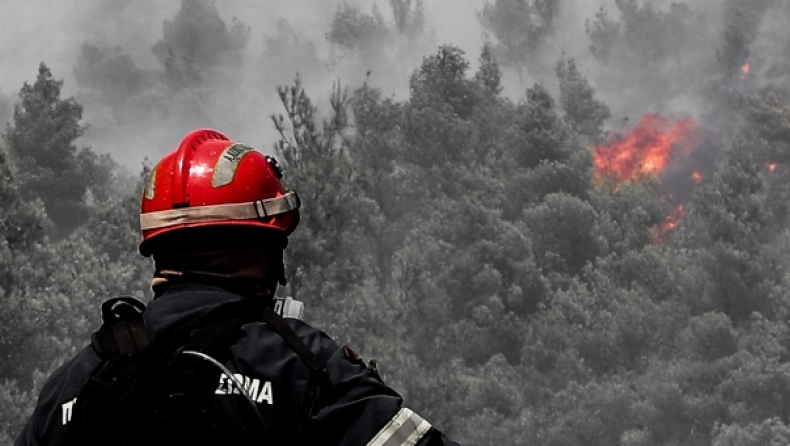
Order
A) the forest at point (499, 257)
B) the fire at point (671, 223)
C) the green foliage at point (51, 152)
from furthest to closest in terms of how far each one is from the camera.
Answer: the fire at point (671, 223)
the green foliage at point (51, 152)
the forest at point (499, 257)

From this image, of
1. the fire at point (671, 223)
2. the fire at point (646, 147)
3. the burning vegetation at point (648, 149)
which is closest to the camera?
the fire at point (671, 223)

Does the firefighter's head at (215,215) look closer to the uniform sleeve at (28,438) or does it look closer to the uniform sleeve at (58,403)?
the uniform sleeve at (58,403)

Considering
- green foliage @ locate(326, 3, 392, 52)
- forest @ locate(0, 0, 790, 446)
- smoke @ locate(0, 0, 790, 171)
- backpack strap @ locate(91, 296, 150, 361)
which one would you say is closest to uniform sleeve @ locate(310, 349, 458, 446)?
backpack strap @ locate(91, 296, 150, 361)

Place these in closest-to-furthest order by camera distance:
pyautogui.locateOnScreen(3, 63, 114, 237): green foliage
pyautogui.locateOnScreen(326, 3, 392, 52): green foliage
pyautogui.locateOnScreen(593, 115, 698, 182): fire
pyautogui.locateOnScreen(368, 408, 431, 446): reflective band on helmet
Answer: pyautogui.locateOnScreen(368, 408, 431, 446): reflective band on helmet, pyautogui.locateOnScreen(3, 63, 114, 237): green foliage, pyautogui.locateOnScreen(593, 115, 698, 182): fire, pyautogui.locateOnScreen(326, 3, 392, 52): green foliage

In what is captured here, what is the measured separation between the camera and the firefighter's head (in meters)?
2.76

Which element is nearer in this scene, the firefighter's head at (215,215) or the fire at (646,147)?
the firefighter's head at (215,215)

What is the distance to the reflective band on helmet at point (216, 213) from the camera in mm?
2764

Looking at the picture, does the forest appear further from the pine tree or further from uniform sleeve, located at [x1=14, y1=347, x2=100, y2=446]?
uniform sleeve, located at [x1=14, y1=347, x2=100, y2=446]

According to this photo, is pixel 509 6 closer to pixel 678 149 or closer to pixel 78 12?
pixel 678 149

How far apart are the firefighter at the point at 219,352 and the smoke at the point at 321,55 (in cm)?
8368

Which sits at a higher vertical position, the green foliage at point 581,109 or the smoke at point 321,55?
the smoke at point 321,55

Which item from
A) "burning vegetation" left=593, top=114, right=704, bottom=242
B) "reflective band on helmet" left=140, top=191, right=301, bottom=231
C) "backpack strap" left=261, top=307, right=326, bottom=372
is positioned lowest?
"backpack strap" left=261, top=307, right=326, bottom=372

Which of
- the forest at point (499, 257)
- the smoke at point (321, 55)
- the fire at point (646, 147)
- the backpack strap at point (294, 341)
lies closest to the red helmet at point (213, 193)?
the backpack strap at point (294, 341)

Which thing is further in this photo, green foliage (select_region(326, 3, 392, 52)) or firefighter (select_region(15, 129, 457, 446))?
green foliage (select_region(326, 3, 392, 52))
